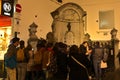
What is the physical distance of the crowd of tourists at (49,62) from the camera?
18.9 feet

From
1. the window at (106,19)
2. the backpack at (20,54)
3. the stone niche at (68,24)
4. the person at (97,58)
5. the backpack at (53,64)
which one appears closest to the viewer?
the backpack at (53,64)

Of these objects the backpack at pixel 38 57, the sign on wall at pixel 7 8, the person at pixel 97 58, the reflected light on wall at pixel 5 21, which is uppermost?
the sign on wall at pixel 7 8

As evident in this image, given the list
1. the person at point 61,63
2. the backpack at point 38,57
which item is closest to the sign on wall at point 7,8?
the backpack at point 38,57

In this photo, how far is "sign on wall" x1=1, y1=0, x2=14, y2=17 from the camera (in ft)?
31.9

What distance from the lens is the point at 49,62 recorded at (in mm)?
6871

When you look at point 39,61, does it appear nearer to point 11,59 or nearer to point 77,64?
point 11,59

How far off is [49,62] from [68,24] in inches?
302

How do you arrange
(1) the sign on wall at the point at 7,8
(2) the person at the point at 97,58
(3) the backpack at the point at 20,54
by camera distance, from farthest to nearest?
(2) the person at the point at 97,58 < (1) the sign on wall at the point at 7,8 < (3) the backpack at the point at 20,54

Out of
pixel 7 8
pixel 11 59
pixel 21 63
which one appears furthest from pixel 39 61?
pixel 7 8

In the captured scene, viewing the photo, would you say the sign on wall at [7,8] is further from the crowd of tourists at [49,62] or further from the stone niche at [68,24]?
the stone niche at [68,24]

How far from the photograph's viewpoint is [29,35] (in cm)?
1177

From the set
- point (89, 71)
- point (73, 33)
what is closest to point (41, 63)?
point (89, 71)

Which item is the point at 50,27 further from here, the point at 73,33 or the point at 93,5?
the point at 93,5

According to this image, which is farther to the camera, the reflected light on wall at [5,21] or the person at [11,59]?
the reflected light on wall at [5,21]
